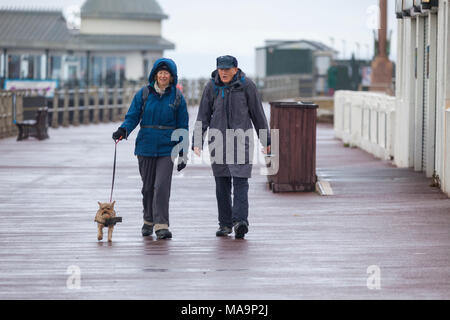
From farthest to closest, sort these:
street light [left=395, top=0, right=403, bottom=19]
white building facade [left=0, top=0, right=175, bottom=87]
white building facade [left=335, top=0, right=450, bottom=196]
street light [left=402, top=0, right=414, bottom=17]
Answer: white building facade [left=0, top=0, right=175, bottom=87], street light [left=395, top=0, right=403, bottom=19], street light [left=402, top=0, right=414, bottom=17], white building facade [left=335, top=0, right=450, bottom=196]

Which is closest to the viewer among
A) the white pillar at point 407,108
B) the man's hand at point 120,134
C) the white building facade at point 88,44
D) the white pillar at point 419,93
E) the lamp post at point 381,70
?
the man's hand at point 120,134

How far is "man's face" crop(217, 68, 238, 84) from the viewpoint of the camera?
10.5 metres

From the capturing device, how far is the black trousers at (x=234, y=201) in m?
10.6

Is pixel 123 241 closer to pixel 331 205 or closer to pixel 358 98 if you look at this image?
pixel 331 205

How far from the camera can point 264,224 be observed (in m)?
11.7

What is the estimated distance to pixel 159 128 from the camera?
10.6 metres

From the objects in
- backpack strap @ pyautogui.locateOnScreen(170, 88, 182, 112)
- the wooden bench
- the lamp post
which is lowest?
the wooden bench

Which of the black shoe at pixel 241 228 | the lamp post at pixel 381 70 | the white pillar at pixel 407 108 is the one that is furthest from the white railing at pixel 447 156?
the lamp post at pixel 381 70

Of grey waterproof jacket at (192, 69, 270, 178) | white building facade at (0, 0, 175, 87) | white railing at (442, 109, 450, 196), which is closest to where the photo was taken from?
grey waterproof jacket at (192, 69, 270, 178)

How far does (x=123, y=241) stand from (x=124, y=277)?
78.6 inches

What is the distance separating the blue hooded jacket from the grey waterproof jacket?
0.67 ft

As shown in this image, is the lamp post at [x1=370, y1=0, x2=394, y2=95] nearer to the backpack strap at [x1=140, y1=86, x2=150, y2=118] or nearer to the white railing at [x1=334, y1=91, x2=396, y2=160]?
the white railing at [x1=334, y1=91, x2=396, y2=160]

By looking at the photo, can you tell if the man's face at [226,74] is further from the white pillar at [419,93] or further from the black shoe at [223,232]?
the white pillar at [419,93]

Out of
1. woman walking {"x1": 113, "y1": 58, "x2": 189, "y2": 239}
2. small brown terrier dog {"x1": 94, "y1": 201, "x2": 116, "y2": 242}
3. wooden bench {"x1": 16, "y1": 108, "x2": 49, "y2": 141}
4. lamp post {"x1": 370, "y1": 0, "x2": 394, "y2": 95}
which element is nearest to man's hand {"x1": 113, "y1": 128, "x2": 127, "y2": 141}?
woman walking {"x1": 113, "y1": 58, "x2": 189, "y2": 239}
